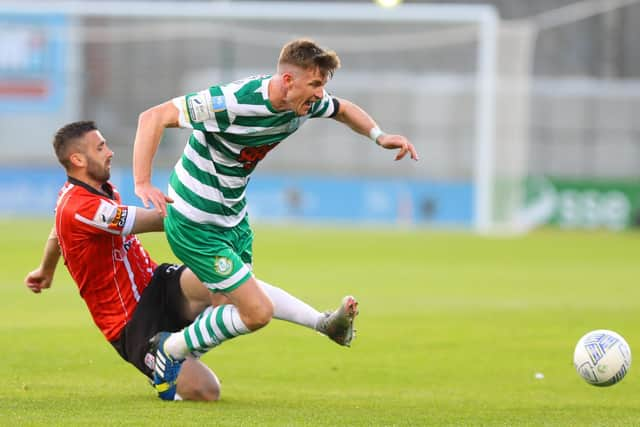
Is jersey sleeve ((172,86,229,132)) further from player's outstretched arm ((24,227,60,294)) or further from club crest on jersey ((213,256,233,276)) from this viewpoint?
player's outstretched arm ((24,227,60,294))

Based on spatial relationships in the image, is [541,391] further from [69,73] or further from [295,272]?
[69,73]

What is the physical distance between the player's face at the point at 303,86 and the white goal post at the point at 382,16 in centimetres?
2009

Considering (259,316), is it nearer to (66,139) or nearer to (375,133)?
(375,133)

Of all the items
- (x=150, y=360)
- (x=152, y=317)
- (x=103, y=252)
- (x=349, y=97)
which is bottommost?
(x=349, y=97)

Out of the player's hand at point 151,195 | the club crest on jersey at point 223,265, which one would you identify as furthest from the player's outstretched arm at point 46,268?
the player's hand at point 151,195

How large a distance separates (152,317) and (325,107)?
67.8 inches

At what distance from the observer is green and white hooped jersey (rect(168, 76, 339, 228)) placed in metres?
6.41

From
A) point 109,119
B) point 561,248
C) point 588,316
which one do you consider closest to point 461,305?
point 588,316

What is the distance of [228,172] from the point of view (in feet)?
22.0

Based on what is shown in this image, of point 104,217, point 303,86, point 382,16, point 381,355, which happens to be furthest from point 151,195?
point 382,16

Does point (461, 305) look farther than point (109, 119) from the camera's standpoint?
No

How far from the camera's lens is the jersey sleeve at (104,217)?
6.82 meters

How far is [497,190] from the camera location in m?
26.5

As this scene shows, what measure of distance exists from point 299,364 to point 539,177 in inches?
954
